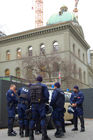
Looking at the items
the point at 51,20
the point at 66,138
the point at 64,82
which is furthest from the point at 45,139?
the point at 51,20

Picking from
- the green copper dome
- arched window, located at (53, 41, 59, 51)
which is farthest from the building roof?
arched window, located at (53, 41, 59, 51)

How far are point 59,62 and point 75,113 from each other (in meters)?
25.8

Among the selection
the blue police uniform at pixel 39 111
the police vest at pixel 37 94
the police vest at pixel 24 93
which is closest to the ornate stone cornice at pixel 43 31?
the police vest at pixel 24 93

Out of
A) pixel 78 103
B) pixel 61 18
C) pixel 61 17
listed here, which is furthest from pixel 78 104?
pixel 61 17

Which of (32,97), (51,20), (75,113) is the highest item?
(51,20)

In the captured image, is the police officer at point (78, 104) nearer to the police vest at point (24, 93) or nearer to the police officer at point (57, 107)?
the police officer at point (57, 107)

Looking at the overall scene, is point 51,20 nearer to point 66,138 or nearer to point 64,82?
point 64,82

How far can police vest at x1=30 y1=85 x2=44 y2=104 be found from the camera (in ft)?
21.4

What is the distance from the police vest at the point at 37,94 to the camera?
6512 mm

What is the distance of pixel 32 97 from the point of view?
661 centimetres

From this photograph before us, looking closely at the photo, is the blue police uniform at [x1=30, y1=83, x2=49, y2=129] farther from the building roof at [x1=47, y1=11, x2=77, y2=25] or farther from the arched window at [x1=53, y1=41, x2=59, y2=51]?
the building roof at [x1=47, y1=11, x2=77, y2=25]

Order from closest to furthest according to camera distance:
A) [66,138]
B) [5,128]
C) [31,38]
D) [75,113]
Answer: [66,138], [75,113], [5,128], [31,38]

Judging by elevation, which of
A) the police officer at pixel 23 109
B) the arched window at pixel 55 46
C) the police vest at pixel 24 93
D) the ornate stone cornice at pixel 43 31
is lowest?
the police officer at pixel 23 109

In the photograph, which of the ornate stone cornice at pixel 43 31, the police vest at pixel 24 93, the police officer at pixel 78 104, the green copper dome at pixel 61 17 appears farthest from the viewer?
the green copper dome at pixel 61 17
